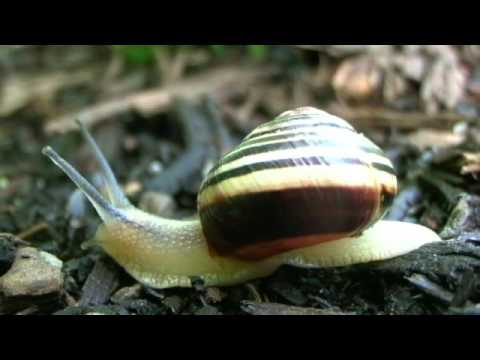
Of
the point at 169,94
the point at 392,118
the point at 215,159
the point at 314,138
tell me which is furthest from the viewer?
the point at 169,94

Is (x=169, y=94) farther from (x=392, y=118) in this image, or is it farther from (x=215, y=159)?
(x=392, y=118)

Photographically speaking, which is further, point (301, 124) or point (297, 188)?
point (301, 124)

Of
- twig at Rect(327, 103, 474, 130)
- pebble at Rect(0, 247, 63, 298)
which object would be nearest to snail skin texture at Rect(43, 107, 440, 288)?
pebble at Rect(0, 247, 63, 298)

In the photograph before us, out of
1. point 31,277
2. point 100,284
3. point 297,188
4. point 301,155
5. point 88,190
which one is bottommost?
point 100,284

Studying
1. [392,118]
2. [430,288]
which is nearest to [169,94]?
[392,118]

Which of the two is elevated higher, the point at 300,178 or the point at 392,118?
the point at 300,178

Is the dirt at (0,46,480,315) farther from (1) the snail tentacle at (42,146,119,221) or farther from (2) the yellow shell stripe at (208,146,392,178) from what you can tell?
(2) the yellow shell stripe at (208,146,392,178)
